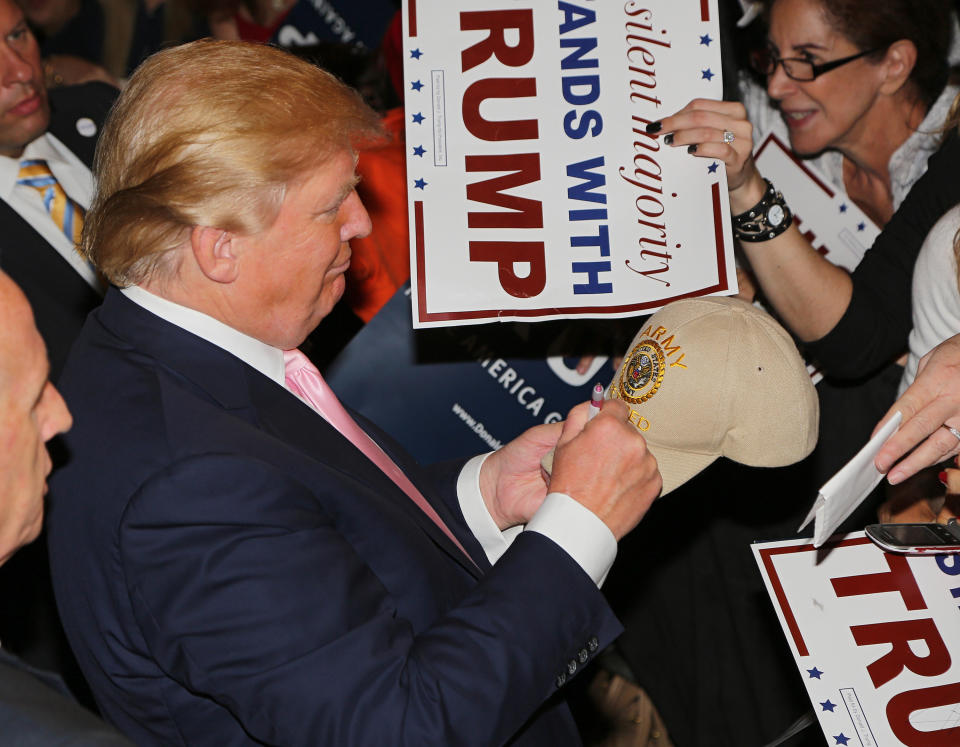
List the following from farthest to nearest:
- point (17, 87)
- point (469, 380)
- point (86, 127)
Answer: point (86, 127) → point (469, 380) → point (17, 87)

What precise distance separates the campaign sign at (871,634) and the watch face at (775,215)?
2.36ft

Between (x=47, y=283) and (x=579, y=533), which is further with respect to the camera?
(x=47, y=283)

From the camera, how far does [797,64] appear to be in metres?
2.58

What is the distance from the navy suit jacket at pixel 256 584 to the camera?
1.18m

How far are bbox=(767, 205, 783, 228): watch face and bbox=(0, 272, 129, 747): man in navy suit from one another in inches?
60.1

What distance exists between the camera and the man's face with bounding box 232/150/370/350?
1.40 meters

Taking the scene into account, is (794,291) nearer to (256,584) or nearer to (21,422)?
(256,584)

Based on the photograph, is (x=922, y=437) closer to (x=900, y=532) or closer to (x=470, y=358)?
(x=900, y=532)

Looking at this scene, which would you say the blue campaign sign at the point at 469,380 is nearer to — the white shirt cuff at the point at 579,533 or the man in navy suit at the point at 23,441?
the white shirt cuff at the point at 579,533

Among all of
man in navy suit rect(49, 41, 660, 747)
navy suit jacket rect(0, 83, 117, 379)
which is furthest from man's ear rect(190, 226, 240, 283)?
navy suit jacket rect(0, 83, 117, 379)

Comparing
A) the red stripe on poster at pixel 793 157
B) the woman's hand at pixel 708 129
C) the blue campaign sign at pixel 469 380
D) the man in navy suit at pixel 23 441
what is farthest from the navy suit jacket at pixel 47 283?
the red stripe on poster at pixel 793 157

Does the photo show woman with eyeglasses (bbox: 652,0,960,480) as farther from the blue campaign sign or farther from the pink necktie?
the pink necktie

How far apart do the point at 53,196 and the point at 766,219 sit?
1.89 metres

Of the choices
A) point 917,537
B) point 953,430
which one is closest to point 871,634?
point 917,537
